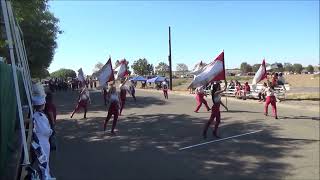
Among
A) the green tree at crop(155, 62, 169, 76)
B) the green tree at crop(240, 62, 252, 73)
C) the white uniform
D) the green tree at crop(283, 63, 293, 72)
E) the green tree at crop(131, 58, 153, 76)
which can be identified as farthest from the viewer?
the green tree at crop(283, 63, 293, 72)

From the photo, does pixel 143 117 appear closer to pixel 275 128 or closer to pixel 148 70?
pixel 275 128

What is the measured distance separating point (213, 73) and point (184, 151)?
445cm

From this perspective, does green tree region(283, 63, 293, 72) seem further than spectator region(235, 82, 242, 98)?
Yes

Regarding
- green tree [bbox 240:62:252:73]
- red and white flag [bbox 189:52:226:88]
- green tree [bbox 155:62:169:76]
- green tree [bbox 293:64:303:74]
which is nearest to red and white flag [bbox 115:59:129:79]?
red and white flag [bbox 189:52:226:88]

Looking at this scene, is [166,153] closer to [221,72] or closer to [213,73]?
[213,73]

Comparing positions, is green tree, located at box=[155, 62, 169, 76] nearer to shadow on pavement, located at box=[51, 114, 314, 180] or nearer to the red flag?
shadow on pavement, located at box=[51, 114, 314, 180]

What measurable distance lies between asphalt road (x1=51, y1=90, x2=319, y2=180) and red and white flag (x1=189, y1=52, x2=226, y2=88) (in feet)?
5.44

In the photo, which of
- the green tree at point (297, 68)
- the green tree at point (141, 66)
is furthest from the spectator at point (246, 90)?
the green tree at point (297, 68)

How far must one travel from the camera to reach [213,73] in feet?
55.1

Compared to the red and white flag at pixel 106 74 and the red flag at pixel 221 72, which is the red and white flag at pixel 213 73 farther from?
the red and white flag at pixel 106 74

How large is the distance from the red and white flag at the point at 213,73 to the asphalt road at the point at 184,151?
1.66 metres

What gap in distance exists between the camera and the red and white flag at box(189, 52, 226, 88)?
16.5 m

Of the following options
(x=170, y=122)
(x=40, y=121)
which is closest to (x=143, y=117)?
(x=170, y=122)

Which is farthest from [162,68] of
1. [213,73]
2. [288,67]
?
[213,73]
